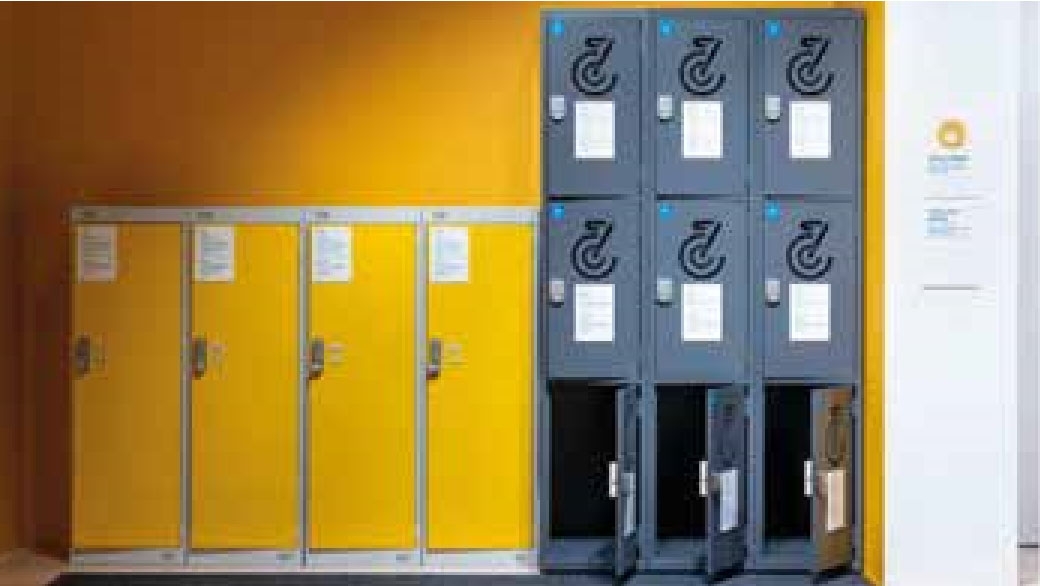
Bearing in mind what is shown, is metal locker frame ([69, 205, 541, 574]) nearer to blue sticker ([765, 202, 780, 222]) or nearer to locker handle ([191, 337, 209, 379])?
locker handle ([191, 337, 209, 379])

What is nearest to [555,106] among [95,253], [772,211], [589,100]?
[589,100]

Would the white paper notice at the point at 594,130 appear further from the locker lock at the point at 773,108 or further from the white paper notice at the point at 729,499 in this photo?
the white paper notice at the point at 729,499

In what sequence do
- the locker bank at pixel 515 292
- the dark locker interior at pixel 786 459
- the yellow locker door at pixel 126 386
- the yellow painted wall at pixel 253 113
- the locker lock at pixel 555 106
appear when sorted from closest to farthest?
the locker bank at pixel 515 292 → the locker lock at pixel 555 106 → the yellow locker door at pixel 126 386 → the dark locker interior at pixel 786 459 → the yellow painted wall at pixel 253 113

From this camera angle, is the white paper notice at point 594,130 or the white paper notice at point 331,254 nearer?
the white paper notice at point 594,130

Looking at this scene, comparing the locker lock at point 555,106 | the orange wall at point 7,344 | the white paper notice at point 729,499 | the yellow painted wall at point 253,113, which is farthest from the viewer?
the yellow painted wall at point 253,113

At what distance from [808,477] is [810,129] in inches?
53.3

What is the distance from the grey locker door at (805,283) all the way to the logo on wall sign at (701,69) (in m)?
0.51

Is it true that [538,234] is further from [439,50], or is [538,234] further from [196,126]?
[196,126]

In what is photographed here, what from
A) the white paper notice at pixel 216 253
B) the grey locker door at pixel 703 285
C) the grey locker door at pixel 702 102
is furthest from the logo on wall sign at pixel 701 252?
the white paper notice at pixel 216 253

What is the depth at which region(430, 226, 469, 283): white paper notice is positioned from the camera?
17.4 feet

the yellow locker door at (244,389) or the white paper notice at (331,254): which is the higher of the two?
the white paper notice at (331,254)

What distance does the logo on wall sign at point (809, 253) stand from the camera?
514 centimetres

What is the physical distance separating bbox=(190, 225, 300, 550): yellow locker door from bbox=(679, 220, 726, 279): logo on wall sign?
5.12 ft

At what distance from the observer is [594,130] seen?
5.11 metres
